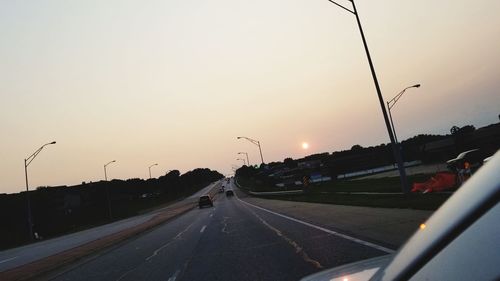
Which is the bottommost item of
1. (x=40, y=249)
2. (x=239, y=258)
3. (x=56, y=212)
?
(x=239, y=258)

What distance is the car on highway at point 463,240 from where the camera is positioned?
1153 millimetres

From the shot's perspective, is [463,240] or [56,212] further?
[56,212]

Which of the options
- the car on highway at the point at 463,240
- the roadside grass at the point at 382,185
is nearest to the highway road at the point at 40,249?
the roadside grass at the point at 382,185

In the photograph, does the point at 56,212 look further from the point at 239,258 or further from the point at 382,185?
the point at 239,258

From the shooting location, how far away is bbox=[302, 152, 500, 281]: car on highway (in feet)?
3.78

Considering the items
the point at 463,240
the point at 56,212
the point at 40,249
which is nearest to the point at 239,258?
the point at 463,240

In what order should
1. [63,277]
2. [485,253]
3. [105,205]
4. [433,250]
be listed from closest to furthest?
1. [485,253]
2. [433,250]
3. [63,277]
4. [105,205]

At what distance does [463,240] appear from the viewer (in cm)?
126

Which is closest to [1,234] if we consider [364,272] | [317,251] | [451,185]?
[451,185]

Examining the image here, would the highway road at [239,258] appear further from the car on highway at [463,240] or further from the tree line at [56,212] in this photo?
the tree line at [56,212]

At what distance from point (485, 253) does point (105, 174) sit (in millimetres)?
79682

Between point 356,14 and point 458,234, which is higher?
point 356,14

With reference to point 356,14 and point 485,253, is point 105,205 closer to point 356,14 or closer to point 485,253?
point 356,14

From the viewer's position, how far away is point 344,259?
1087cm
